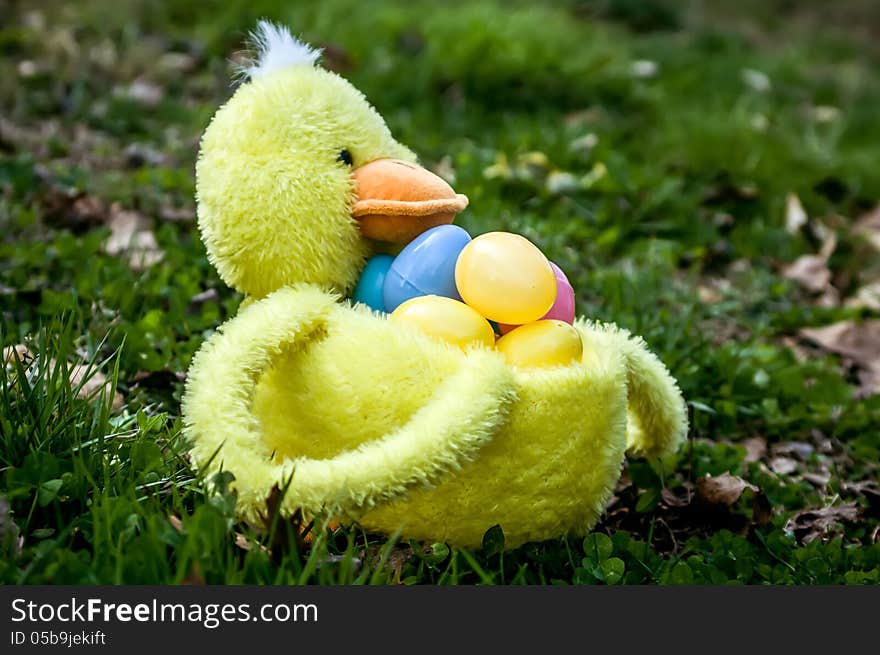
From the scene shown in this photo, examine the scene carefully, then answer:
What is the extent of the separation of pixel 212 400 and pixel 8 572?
15.4 inches

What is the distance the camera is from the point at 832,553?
194 cm

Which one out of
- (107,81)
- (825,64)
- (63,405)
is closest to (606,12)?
(825,64)

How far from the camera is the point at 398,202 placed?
5.68 feet

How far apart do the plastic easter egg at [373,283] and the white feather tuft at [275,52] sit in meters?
0.40

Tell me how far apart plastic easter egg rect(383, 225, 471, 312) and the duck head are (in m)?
0.05

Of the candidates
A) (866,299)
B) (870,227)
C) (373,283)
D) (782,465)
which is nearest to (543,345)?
(373,283)

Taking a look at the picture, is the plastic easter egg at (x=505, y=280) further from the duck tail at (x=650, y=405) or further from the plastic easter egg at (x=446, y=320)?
the duck tail at (x=650, y=405)

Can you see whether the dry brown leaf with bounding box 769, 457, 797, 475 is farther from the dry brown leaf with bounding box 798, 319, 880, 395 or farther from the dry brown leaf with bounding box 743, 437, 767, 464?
the dry brown leaf with bounding box 798, 319, 880, 395

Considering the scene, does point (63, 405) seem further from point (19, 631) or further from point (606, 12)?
point (606, 12)

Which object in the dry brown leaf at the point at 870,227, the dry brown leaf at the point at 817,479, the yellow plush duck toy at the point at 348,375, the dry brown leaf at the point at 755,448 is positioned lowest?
the dry brown leaf at the point at 870,227

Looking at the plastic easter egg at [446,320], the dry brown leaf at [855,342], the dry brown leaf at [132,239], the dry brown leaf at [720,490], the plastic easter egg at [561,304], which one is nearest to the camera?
the plastic easter egg at [446,320]

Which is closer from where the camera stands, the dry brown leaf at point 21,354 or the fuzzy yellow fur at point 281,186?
the fuzzy yellow fur at point 281,186

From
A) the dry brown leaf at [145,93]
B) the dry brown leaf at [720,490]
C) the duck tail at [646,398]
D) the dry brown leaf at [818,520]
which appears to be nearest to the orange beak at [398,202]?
the duck tail at [646,398]

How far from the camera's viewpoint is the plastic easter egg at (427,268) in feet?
5.60
